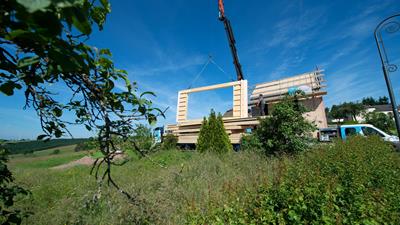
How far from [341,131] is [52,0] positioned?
51.3ft

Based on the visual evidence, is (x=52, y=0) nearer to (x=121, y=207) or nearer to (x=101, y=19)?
(x=101, y=19)

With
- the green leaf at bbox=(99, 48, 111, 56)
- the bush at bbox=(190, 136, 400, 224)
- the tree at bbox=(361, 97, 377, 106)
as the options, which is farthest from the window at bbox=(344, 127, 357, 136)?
the tree at bbox=(361, 97, 377, 106)

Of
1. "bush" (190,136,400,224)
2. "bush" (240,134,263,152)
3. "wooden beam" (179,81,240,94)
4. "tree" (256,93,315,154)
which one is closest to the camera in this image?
"bush" (190,136,400,224)

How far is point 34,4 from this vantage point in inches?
11.4

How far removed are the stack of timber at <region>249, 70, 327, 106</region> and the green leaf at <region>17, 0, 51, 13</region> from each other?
11.8 metres

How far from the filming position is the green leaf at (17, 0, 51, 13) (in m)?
0.29

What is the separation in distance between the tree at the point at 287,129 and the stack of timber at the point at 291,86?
12.7 feet

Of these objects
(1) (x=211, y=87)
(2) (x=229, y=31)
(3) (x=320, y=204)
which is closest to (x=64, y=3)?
(3) (x=320, y=204)

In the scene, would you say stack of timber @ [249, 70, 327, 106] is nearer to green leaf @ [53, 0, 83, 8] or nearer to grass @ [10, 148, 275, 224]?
grass @ [10, 148, 275, 224]

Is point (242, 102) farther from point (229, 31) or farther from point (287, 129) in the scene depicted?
point (229, 31)

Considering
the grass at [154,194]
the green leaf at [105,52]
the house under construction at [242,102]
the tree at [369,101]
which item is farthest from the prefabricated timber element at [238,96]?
the tree at [369,101]

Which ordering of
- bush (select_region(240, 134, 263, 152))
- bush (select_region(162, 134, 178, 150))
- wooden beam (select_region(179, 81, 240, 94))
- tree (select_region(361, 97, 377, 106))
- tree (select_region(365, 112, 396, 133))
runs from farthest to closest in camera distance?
tree (select_region(361, 97, 377, 106)), tree (select_region(365, 112, 396, 133)), bush (select_region(162, 134, 178, 150)), wooden beam (select_region(179, 81, 240, 94)), bush (select_region(240, 134, 263, 152))

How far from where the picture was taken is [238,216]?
2605 millimetres

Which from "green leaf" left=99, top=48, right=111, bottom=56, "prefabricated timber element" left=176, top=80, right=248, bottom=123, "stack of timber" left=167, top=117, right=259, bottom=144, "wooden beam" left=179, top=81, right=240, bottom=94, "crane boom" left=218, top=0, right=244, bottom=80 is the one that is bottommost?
"green leaf" left=99, top=48, right=111, bottom=56
